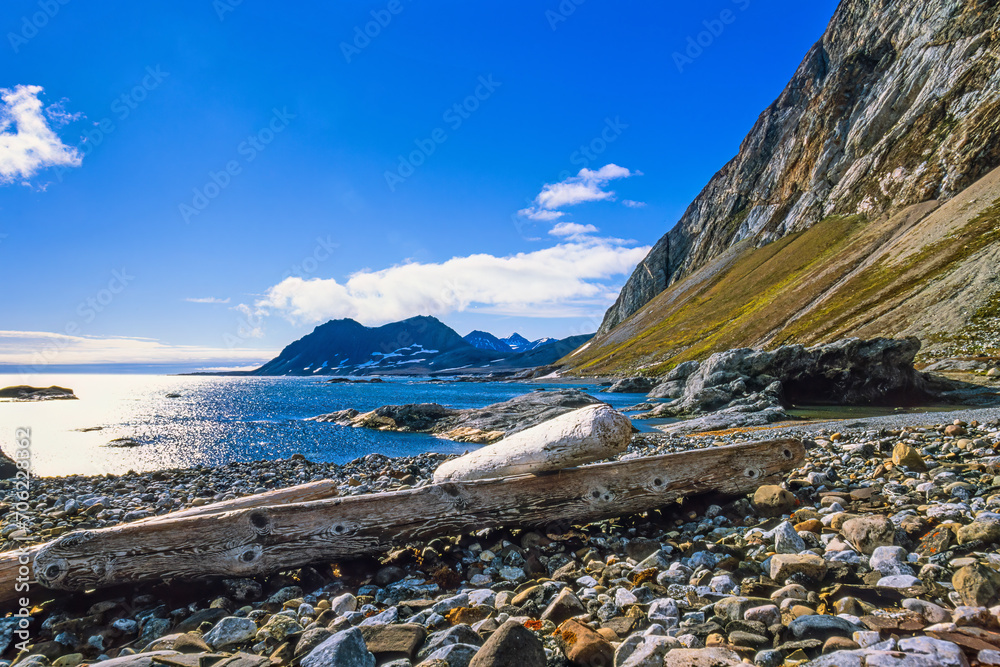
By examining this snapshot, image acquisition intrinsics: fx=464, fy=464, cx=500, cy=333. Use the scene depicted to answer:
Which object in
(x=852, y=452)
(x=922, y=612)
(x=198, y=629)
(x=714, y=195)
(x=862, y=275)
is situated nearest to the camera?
(x=922, y=612)

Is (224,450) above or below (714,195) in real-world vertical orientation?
below

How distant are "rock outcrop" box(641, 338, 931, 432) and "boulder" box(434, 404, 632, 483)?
22326 millimetres

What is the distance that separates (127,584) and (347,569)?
102 inches

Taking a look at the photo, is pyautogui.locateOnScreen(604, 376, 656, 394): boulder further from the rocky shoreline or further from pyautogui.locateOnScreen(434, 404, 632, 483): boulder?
Answer: pyautogui.locateOnScreen(434, 404, 632, 483): boulder

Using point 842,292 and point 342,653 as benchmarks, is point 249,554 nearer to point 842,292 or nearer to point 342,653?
point 342,653

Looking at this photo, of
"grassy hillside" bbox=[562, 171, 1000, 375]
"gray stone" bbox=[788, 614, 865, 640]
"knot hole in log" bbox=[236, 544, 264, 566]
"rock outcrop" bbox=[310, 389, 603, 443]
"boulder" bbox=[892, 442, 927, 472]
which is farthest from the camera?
"grassy hillside" bbox=[562, 171, 1000, 375]

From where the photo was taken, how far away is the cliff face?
80688 millimetres

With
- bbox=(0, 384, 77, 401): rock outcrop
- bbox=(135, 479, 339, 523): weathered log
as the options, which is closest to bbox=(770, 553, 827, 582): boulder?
bbox=(135, 479, 339, 523): weathered log

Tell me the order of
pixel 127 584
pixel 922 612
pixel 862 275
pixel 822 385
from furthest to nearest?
pixel 862 275, pixel 822 385, pixel 127 584, pixel 922 612

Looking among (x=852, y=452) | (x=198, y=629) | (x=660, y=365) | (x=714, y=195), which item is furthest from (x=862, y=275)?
(x=714, y=195)

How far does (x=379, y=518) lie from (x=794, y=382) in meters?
39.6

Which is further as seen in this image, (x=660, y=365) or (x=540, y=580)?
(x=660, y=365)

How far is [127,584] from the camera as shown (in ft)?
18.7

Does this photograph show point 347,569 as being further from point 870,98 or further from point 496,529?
point 870,98
